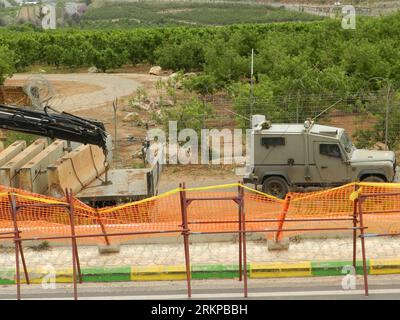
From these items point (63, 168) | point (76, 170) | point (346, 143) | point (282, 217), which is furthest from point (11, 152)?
point (346, 143)

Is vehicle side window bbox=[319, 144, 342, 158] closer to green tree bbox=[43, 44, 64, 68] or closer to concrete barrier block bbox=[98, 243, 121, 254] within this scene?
concrete barrier block bbox=[98, 243, 121, 254]

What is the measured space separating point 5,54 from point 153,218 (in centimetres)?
2597

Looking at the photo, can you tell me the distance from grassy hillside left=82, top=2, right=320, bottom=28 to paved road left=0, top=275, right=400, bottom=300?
7501cm

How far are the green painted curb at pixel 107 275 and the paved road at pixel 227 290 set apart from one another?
6.4 inches

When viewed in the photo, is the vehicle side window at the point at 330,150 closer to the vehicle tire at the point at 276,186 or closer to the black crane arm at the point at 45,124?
the vehicle tire at the point at 276,186

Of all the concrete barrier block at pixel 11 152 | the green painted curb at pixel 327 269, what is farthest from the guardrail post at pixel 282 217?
the concrete barrier block at pixel 11 152

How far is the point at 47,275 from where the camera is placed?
11.8 meters

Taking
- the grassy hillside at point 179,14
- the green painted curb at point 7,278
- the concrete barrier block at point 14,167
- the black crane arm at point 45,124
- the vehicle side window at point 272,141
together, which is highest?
the grassy hillside at point 179,14

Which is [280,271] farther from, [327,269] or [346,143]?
[346,143]

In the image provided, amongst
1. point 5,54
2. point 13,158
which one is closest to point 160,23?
point 5,54

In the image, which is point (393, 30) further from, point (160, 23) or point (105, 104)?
point (160, 23)

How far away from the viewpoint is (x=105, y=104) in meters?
32.7

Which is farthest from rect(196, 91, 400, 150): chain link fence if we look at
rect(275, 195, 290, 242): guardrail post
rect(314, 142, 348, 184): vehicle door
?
rect(275, 195, 290, 242): guardrail post

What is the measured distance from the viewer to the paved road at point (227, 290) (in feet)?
34.6
